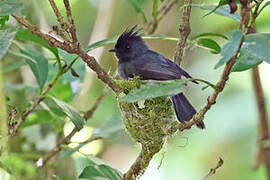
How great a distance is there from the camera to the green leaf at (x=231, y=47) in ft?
4.46

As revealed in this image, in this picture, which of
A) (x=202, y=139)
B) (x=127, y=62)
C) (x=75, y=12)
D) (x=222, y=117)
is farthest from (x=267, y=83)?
(x=75, y=12)

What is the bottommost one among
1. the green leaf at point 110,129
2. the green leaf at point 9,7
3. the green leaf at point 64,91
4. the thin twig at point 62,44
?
the green leaf at point 110,129

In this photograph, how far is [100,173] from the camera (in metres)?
2.12

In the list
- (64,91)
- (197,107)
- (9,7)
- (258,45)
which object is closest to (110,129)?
(64,91)

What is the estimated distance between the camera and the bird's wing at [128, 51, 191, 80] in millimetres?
3270

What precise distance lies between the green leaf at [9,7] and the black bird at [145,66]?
1.33 m

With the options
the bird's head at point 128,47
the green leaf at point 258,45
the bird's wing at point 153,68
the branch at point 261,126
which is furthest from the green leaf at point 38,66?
the bird's head at point 128,47

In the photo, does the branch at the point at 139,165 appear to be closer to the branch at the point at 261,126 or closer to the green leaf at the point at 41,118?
the green leaf at the point at 41,118

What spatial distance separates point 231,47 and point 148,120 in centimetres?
109

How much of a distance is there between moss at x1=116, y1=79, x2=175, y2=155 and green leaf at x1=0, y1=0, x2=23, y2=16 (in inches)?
25.7

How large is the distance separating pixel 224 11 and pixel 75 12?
3.75 meters

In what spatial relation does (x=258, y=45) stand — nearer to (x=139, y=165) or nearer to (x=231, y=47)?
(x=231, y=47)


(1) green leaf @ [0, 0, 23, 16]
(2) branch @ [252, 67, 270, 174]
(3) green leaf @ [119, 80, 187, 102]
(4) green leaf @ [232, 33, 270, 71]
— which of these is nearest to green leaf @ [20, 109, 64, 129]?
(1) green leaf @ [0, 0, 23, 16]

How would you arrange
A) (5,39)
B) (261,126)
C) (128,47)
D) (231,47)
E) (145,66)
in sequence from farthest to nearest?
1. (128,47)
2. (145,66)
3. (261,126)
4. (5,39)
5. (231,47)
